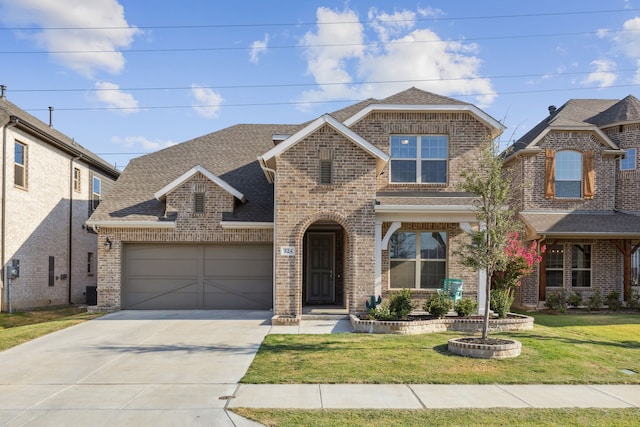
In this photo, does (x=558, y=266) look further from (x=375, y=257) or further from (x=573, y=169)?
(x=375, y=257)

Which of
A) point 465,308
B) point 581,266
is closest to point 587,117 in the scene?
point 581,266

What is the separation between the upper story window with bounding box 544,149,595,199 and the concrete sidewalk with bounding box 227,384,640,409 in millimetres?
11489

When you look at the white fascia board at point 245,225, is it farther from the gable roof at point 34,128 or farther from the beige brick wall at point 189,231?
the gable roof at point 34,128

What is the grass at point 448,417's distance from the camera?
5879mm

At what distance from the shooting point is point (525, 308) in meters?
17.1

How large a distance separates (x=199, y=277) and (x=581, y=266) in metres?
13.9

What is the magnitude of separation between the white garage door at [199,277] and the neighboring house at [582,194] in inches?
382

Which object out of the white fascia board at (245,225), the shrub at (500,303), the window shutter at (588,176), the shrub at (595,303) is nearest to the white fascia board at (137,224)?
the white fascia board at (245,225)

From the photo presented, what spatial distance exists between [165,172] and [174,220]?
11.6 feet

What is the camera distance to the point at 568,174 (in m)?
17.9

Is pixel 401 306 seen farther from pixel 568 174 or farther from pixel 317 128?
pixel 568 174

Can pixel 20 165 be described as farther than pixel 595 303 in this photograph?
Yes

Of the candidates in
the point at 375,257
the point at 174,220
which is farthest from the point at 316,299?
the point at 174,220

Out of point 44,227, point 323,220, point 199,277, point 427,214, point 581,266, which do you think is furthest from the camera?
point 44,227
